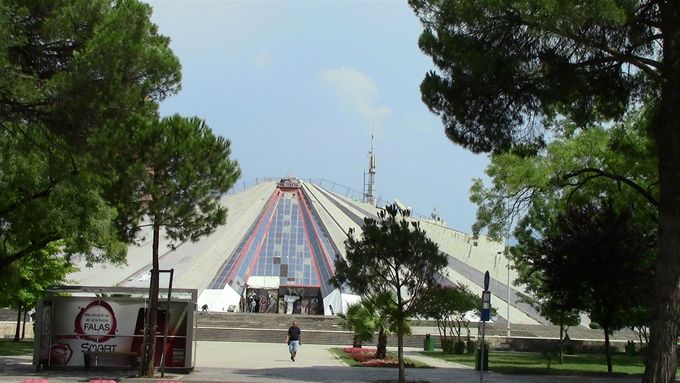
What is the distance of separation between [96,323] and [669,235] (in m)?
14.8

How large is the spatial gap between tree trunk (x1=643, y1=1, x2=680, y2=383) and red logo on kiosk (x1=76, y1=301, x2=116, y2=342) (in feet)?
45.5

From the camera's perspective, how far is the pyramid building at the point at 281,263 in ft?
181

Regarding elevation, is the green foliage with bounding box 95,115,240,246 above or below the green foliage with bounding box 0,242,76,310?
above

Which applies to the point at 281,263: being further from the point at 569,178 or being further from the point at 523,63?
the point at 523,63

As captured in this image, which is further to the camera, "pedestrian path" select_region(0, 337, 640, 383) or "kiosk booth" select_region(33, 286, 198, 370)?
"kiosk booth" select_region(33, 286, 198, 370)

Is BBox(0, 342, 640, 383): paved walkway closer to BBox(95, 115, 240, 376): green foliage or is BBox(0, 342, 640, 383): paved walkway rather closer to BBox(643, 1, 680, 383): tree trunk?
BBox(95, 115, 240, 376): green foliage

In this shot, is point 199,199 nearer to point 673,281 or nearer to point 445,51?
point 445,51

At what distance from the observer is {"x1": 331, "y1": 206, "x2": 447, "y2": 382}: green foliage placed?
1938 cm

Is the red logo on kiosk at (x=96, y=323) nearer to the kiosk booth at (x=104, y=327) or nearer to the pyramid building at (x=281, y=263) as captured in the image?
the kiosk booth at (x=104, y=327)

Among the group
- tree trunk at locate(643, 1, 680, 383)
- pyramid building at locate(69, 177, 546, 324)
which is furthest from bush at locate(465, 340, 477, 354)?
tree trunk at locate(643, 1, 680, 383)

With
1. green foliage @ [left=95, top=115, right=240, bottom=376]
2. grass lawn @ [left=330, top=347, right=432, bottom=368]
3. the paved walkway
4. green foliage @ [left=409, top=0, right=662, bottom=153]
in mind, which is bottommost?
grass lawn @ [left=330, top=347, right=432, bottom=368]

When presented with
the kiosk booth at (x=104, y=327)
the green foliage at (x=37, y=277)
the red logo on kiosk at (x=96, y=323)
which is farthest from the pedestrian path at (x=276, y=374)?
the green foliage at (x=37, y=277)

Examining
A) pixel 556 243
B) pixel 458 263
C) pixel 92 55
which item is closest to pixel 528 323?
pixel 458 263

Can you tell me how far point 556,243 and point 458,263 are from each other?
41.3 m
